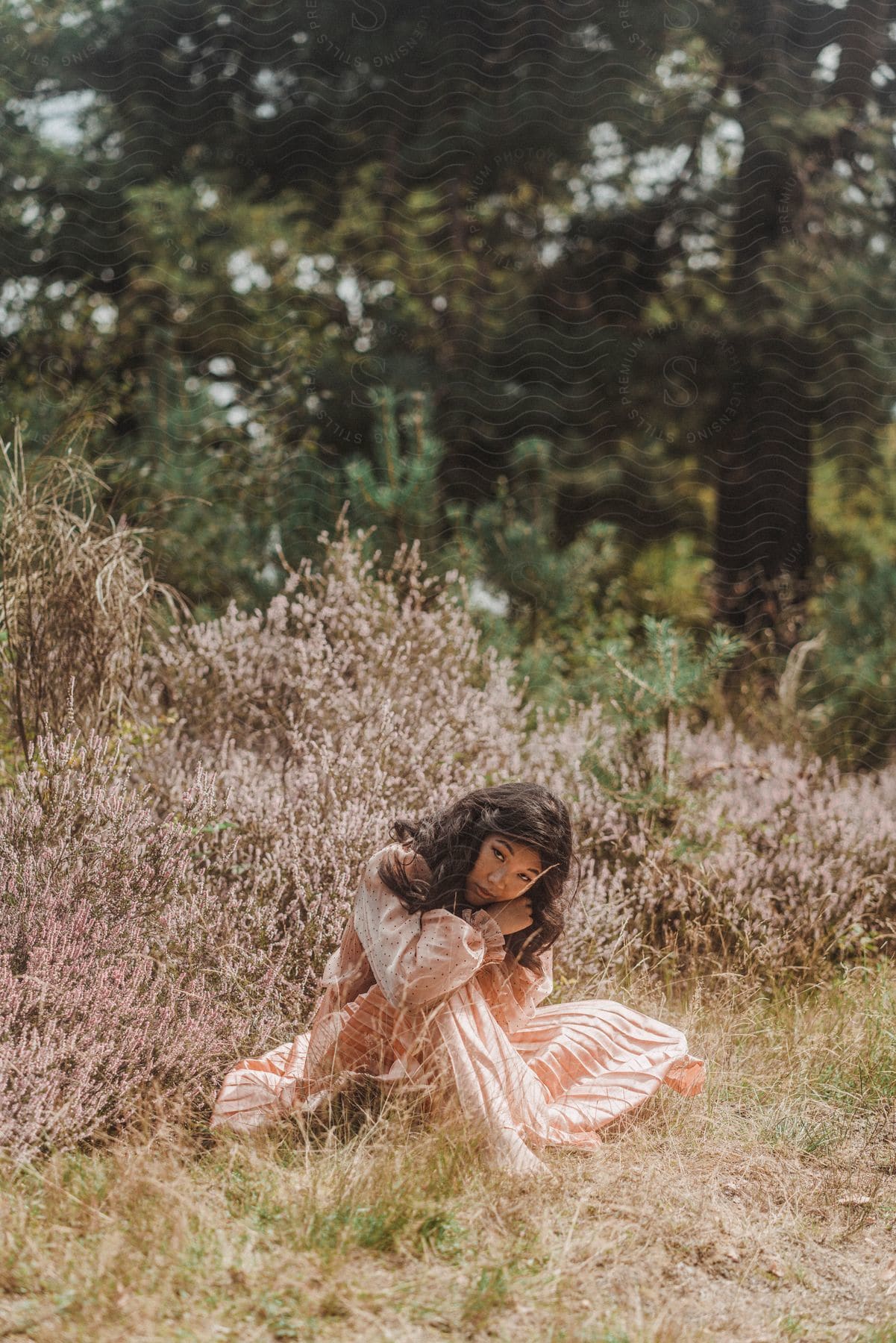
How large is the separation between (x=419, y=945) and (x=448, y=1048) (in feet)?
0.70

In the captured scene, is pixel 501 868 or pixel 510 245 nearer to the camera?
pixel 501 868

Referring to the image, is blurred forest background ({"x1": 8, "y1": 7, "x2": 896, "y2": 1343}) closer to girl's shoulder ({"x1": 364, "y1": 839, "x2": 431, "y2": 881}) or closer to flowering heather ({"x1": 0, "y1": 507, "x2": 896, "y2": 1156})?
flowering heather ({"x1": 0, "y1": 507, "x2": 896, "y2": 1156})

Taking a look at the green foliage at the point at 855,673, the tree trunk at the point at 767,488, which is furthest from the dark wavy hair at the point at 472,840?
the tree trunk at the point at 767,488

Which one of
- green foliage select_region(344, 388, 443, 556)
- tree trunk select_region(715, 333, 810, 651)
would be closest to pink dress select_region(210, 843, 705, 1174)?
green foliage select_region(344, 388, 443, 556)

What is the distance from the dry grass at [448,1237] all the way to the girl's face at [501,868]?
463mm

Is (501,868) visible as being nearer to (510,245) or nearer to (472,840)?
(472,840)

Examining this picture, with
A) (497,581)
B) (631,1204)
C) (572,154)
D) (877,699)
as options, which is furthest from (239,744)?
(572,154)

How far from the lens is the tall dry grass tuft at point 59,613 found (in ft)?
11.6

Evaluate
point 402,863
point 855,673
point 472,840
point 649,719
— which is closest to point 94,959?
point 402,863

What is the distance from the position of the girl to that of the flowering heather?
21 centimetres

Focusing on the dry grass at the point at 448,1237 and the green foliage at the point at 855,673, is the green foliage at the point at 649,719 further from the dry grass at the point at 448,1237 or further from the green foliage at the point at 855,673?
the green foliage at the point at 855,673

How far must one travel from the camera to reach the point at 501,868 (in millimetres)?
2322

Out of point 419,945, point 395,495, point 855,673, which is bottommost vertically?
point 855,673

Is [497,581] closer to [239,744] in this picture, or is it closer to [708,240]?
[239,744]
